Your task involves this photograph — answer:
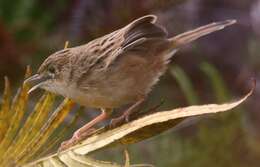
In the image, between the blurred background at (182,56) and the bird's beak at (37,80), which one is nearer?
the bird's beak at (37,80)

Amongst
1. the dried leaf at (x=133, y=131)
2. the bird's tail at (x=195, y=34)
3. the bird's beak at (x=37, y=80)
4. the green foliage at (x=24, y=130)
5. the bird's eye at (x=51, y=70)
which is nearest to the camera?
the dried leaf at (x=133, y=131)

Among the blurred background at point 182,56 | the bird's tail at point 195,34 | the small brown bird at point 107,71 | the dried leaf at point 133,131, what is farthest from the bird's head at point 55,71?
the blurred background at point 182,56

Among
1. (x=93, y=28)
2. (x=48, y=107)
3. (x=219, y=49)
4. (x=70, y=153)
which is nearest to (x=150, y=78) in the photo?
(x=48, y=107)

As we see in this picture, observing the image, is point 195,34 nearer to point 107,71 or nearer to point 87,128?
point 107,71

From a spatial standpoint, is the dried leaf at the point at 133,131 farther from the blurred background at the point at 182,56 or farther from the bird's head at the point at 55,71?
the blurred background at the point at 182,56

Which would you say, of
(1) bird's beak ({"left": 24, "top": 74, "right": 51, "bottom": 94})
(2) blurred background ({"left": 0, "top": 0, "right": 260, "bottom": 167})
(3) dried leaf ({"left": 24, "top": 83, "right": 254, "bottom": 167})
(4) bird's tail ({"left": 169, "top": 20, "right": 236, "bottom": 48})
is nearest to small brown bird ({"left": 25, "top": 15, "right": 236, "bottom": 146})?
(1) bird's beak ({"left": 24, "top": 74, "right": 51, "bottom": 94})

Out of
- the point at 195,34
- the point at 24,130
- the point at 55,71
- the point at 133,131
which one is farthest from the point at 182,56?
the point at 133,131

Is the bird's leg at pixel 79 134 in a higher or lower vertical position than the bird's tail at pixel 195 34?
lower

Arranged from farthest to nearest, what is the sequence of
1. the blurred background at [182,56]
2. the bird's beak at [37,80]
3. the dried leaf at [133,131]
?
the blurred background at [182,56] → the bird's beak at [37,80] → the dried leaf at [133,131]
